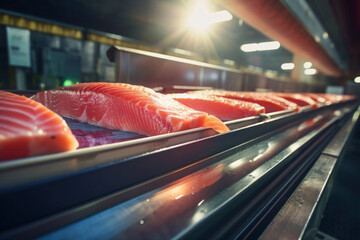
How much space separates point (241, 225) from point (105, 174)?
54cm

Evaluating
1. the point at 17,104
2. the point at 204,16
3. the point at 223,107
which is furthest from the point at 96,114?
the point at 204,16

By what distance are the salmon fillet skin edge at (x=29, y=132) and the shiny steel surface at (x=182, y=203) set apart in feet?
0.85

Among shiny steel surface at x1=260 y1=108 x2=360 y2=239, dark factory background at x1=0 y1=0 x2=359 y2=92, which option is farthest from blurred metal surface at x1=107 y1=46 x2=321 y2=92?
shiny steel surface at x1=260 y1=108 x2=360 y2=239

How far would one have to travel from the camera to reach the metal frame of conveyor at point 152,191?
0.52 meters

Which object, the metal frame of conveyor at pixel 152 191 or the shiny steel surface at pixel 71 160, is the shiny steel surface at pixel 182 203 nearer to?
the metal frame of conveyor at pixel 152 191

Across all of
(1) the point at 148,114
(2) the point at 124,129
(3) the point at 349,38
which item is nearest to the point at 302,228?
(1) the point at 148,114

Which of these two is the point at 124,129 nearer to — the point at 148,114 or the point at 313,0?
the point at 148,114

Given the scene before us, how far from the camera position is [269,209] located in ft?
3.12

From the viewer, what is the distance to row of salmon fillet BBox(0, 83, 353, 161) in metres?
0.66

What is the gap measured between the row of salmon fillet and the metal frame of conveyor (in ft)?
0.45

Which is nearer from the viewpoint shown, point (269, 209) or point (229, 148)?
point (269, 209)

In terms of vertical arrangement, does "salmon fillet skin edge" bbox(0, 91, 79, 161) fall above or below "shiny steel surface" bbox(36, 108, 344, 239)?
above

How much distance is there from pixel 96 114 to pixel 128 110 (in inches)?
9.5

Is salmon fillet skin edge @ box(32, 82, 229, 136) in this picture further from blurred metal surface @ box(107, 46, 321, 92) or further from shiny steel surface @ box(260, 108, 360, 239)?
blurred metal surface @ box(107, 46, 321, 92)
